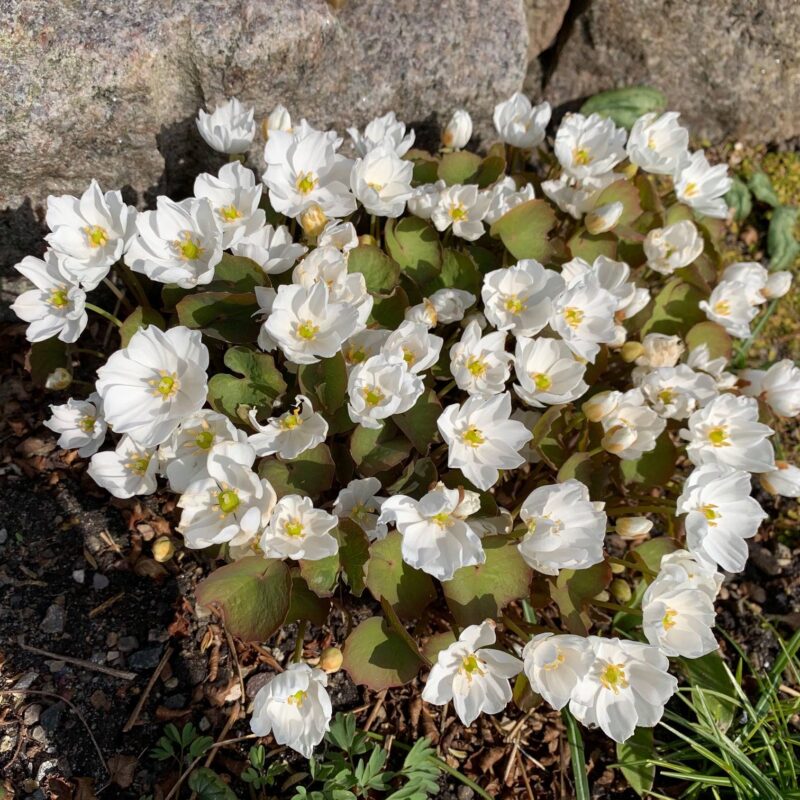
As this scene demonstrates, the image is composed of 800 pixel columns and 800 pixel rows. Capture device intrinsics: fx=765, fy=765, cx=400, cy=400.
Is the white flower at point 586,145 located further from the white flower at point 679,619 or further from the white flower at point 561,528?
the white flower at point 679,619

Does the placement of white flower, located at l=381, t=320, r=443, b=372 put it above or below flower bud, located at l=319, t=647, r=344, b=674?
above

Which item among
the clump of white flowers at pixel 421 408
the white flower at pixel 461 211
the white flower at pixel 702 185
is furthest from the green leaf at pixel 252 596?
the white flower at pixel 702 185

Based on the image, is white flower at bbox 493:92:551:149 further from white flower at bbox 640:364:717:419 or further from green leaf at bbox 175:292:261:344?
green leaf at bbox 175:292:261:344

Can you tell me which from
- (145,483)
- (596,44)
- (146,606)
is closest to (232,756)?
(146,606)

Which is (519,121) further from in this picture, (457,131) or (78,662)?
(78,662)

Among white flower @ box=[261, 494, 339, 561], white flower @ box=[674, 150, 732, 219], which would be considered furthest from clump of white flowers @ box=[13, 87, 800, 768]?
white flower @ box=[674, 150, 732, 219]

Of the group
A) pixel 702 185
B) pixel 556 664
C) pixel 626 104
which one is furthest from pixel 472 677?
pixel 626 104
